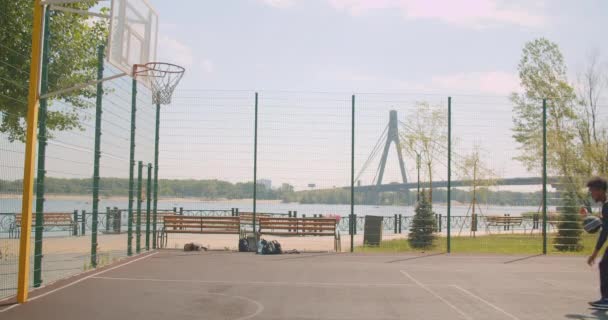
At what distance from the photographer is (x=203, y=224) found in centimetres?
1522

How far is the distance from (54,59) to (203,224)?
5.66 m

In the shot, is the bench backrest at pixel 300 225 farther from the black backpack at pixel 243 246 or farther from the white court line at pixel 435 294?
the white court line at pixel 435 294

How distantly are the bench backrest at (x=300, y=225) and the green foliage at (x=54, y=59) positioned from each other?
523 centimetres

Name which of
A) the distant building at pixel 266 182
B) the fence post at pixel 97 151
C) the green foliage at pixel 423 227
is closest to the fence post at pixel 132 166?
the fence post at pixel 97 151

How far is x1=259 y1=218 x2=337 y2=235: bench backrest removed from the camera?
14766 mm

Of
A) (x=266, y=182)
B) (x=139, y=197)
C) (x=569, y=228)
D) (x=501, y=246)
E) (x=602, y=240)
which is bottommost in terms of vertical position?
(x=501, y=246)

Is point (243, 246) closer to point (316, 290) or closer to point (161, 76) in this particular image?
point (161, 76)

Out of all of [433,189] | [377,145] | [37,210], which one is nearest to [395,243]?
[433,189]

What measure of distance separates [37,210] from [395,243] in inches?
458

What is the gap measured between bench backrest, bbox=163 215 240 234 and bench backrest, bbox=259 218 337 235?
833 mm

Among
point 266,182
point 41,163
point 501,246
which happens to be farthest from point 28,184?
point 501,246

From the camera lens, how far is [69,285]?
27.9ft

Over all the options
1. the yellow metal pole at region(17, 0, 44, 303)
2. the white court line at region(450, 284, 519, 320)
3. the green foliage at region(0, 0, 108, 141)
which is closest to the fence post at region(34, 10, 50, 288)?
the yellow metal pole at region(17, 0, 44, 303)

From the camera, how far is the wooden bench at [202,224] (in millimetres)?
15055
